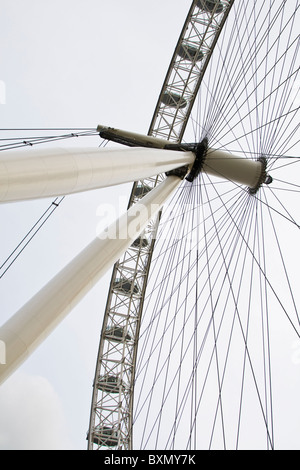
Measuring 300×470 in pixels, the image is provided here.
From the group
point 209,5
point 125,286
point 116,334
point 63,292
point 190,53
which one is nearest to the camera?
point 63,292

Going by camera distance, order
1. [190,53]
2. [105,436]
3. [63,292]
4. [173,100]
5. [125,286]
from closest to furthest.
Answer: [63,292]
[105,436]
[190,53]
[173,100]
[125,286]

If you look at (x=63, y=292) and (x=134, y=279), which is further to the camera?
(x=134, y=279)

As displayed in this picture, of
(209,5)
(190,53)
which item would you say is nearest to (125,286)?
(190,53)

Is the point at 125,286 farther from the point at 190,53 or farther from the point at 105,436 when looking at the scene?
the point at 190,53

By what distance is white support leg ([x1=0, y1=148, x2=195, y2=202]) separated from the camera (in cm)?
613

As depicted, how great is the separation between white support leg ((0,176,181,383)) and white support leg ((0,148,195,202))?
5.16 feet

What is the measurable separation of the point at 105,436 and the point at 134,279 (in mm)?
9770

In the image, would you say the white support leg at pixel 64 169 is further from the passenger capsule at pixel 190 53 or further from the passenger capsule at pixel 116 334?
the passenger capsule at pixel 116 334

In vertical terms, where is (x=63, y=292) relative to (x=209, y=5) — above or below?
below

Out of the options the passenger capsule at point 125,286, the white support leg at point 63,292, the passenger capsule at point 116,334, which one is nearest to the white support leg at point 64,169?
the white support leg at point 63,292

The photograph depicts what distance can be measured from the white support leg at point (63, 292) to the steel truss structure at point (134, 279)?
47.4 feet

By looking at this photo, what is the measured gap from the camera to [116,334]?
1030 inches

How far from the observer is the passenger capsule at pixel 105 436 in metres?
24.0
